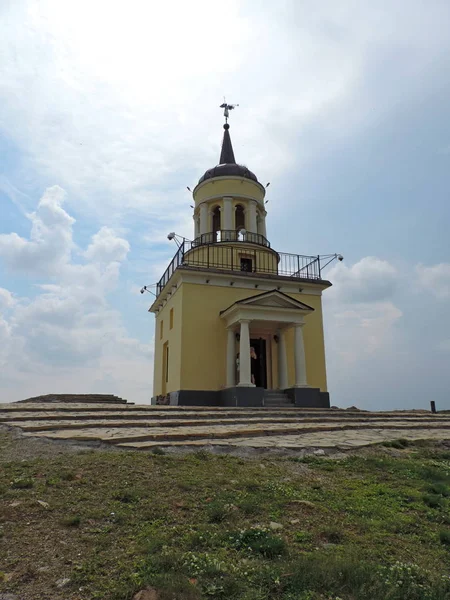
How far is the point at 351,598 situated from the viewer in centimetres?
329

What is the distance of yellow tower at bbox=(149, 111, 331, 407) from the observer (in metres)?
19.3

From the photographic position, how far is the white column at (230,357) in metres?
19.3

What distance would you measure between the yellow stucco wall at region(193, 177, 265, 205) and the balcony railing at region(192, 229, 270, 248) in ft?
7.18

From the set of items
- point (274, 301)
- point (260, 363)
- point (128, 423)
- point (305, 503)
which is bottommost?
point (305, 503)

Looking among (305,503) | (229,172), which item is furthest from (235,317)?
(305,503)

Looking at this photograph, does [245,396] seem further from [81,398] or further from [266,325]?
[81,398]

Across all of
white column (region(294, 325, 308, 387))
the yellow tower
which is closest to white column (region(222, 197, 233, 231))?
the yellow tower

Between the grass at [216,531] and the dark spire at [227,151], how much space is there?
2358 centimetres

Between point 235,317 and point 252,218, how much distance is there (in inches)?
292

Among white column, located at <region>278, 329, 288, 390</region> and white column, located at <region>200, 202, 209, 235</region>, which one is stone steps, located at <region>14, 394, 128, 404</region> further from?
white column, located at <region>200, 202, 209, 235</region>

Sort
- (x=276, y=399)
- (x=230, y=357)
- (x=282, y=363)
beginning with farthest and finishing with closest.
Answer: (x=282, y=363), (x=230, y=357), (x=276, y=399)

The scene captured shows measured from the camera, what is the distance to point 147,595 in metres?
3.17

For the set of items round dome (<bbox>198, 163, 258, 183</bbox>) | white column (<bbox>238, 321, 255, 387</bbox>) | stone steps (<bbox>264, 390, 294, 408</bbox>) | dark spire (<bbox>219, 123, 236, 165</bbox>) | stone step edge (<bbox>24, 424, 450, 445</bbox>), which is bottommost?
stone step edge (<bbox>24, 424, 450, 445</bbox>)

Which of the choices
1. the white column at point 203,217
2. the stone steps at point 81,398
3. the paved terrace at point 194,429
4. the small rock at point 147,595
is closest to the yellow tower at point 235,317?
the white column at point 203,217
